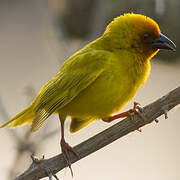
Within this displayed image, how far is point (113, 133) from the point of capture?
3031mm

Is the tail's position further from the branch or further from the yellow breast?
the branch

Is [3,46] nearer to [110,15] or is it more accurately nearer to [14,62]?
[14,62]

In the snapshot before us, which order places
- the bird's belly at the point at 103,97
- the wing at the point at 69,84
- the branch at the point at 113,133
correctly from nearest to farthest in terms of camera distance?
the branch at the point at 113,133 → the bird's belly at the point at 103,97 → the wing at the point at 69,84

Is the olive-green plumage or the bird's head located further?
the bird's head

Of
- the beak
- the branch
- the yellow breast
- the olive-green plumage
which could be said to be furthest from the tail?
the beak

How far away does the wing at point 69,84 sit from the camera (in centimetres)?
334

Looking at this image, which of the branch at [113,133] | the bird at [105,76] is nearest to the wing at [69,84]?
the bird at [105,76]

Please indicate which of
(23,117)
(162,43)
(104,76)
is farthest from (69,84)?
(162,43)

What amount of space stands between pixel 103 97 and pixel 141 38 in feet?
1.99

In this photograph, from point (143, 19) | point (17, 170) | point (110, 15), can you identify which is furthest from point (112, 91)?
point (110, 15)

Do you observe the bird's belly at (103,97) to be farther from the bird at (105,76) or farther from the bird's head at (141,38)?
the bird's head at (141,38)

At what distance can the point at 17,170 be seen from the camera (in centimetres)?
350

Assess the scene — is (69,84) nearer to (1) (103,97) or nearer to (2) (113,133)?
(1) (103,97)

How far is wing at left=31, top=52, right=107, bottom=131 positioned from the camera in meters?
3.34
